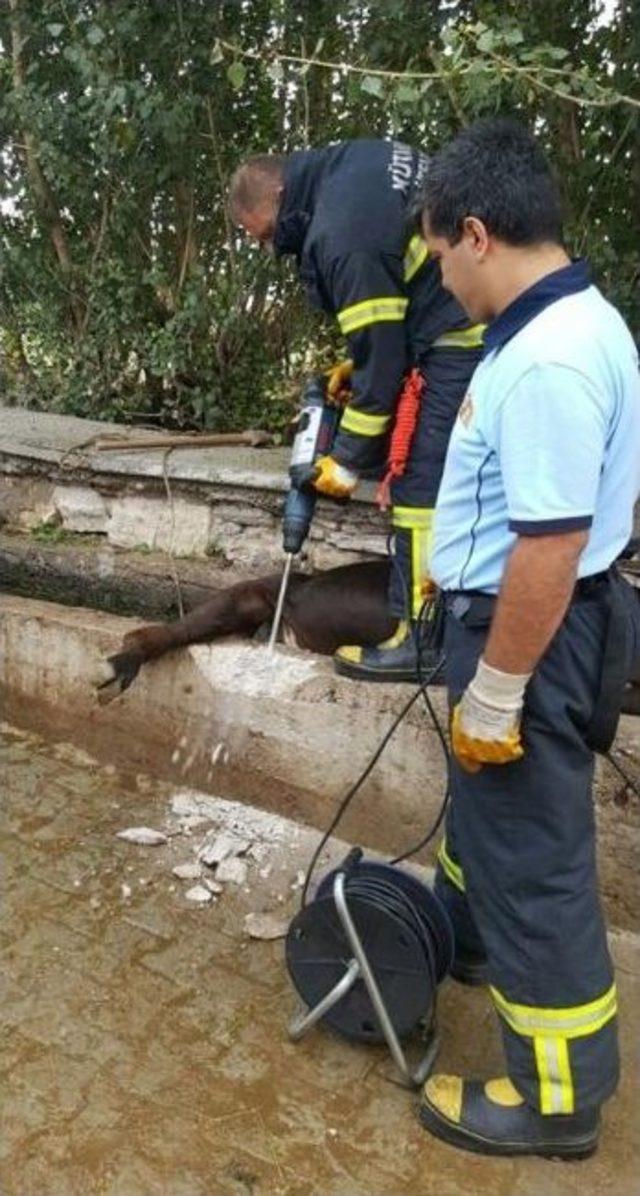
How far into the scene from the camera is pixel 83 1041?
2.38 meters

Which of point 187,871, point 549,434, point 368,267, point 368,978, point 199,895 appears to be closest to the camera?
point 549,434

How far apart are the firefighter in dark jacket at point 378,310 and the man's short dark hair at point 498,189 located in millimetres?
1038

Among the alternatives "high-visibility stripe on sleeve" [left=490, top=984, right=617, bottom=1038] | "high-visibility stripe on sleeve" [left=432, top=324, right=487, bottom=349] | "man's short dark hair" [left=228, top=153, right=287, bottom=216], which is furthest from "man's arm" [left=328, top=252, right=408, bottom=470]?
"high-visibility stripe on sleeve" [left=490, top=984, right=617, bottom=1038]

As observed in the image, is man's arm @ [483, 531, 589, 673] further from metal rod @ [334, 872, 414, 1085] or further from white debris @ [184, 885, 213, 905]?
white debris @ [184, 885, 213, 905]

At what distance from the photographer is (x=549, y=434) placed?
1.64m

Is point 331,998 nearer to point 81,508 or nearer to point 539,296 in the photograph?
point 539,296

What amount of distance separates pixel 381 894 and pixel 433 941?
186 millimetres

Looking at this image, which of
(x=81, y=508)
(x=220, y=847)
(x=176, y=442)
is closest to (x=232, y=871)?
(x=220, y=847)

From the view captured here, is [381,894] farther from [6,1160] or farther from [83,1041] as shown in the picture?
[6,1160]

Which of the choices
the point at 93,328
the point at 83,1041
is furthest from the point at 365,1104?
the point at 93,328

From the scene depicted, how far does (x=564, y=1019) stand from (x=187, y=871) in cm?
149

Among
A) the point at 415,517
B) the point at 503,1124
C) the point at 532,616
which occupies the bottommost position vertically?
the point at 503,1124

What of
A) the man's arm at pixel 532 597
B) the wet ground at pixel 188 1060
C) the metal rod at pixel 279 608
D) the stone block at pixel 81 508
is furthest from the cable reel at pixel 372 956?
the stone block at pixel 81 508

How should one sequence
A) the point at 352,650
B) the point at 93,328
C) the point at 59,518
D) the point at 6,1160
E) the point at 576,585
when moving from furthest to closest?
the point at 93,328
the point at 59,518
the point at 352,650
the point at 6,1160
the point at 576,585
